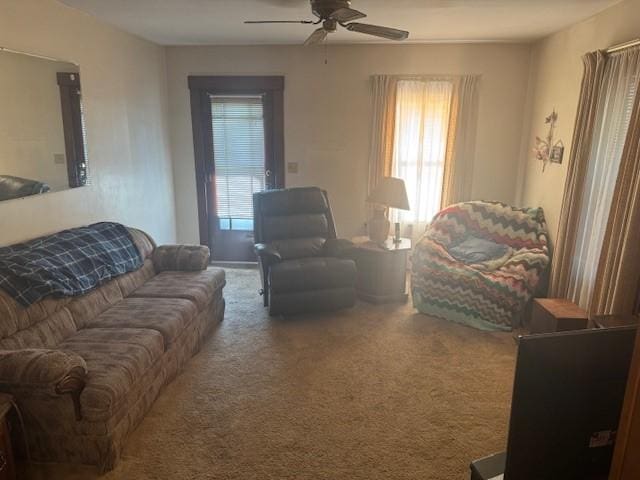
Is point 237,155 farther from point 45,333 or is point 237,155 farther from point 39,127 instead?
point 45,333

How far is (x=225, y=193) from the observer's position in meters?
5.29

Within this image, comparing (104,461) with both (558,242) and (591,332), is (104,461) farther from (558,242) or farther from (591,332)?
(558,242)

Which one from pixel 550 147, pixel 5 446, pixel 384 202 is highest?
pixel 550 147

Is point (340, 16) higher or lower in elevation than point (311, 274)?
higher

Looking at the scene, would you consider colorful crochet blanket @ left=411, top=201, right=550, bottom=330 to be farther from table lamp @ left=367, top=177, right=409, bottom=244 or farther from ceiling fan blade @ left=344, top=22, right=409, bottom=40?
ceiling fan blade @ left=344, top=22, right=409, bottom=40

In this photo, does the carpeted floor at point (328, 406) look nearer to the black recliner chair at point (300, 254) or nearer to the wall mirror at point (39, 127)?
the black recliner chair at point (300, 254)

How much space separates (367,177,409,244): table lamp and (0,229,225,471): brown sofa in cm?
174

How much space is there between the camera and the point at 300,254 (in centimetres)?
420

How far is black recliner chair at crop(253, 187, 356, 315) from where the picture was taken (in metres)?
3.81

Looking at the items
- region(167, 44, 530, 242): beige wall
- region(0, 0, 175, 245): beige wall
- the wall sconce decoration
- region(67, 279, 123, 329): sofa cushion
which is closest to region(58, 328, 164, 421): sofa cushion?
region(67, 279, 123, 329): sofa cushion

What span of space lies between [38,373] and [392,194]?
126 inches

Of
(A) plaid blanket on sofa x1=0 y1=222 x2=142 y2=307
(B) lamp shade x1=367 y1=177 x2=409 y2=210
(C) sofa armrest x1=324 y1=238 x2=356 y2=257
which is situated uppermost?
(B) lamp shade x1=367 y1=177 x2=409 y2=210

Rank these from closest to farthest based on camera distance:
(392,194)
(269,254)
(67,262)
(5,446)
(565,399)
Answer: (565,399) < (5,446) < (67,262) < (269,254) < (392,194)

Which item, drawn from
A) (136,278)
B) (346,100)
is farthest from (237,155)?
(136,278)
